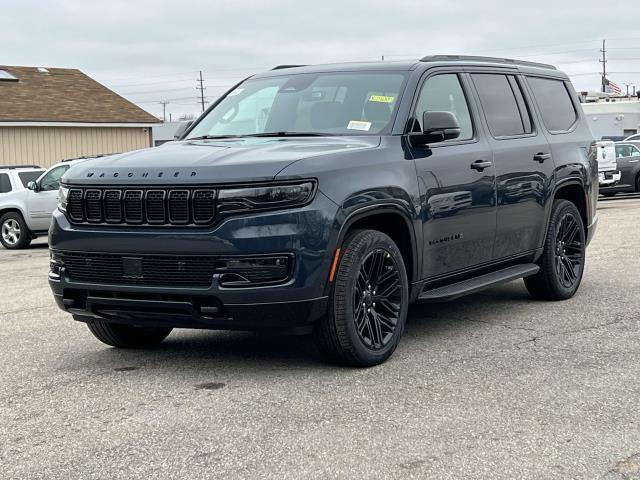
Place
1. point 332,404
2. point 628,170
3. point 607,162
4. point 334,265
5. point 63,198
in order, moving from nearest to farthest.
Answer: point 332,404 → point 334,265 → point 63,198 → point 607,162 → point 628,170

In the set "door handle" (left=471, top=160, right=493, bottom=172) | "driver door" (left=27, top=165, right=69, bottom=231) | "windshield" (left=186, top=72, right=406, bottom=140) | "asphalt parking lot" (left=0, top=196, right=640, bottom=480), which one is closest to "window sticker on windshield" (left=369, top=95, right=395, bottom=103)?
"windshield" (left=186, top=72, right=406, bottom=140)

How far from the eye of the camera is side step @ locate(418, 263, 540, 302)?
21.3 ft

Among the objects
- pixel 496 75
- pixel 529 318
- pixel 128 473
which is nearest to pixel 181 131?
pixel 496 75

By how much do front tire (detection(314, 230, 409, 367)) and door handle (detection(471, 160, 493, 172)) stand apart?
3.88ft

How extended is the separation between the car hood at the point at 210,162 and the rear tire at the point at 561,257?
260 centimetres

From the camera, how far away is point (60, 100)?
3266cm

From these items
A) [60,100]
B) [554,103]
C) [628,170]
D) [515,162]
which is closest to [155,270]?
[515,162]

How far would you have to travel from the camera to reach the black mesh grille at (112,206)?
217 inches

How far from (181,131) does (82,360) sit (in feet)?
6.60

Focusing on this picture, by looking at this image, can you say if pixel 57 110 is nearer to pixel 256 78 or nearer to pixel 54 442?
pixel 256 78

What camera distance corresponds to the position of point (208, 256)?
525 centimetres

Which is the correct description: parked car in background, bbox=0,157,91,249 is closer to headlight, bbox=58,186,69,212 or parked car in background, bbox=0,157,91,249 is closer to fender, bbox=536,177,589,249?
fender, bbox=536,177,589,249

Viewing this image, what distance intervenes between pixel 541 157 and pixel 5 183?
13.7 m

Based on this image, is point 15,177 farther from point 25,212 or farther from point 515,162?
point 515,162
